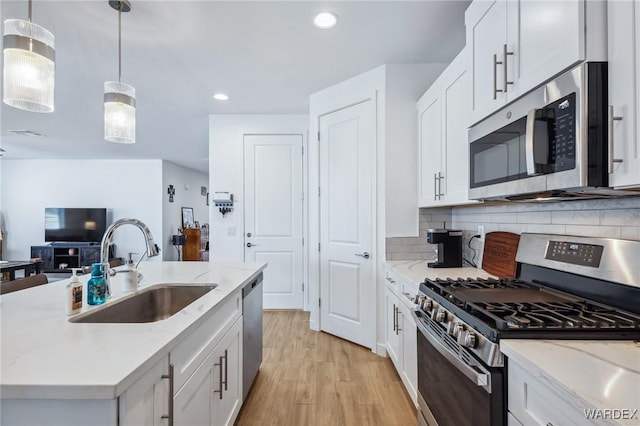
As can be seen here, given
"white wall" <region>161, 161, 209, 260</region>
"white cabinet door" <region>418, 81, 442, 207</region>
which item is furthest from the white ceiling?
"white wall" <region>161, 161, 209, 260</region>

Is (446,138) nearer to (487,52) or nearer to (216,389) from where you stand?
(487,52)

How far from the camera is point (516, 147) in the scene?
131cm

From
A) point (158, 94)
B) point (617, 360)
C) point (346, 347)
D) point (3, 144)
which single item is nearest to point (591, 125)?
point (617, 360)

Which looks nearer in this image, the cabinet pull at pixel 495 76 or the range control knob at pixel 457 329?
the range control knob at pixel 457 329

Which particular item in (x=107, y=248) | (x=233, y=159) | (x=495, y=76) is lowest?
(x=107, y=248)

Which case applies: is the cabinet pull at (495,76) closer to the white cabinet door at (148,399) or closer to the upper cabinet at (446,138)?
the upper cabinet at (446,138)

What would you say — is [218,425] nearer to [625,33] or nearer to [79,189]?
[625,33]

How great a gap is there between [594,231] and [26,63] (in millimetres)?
2579

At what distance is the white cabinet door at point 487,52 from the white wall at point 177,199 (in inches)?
283

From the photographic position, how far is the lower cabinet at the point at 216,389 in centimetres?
117

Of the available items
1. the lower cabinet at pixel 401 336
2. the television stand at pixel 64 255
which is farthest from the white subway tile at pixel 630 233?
the television stand at pixel 64 255

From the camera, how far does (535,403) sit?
0.83 meters

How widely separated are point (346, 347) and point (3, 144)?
7.16 m

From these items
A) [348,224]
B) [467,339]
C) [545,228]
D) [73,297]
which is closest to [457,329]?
[467,339]
